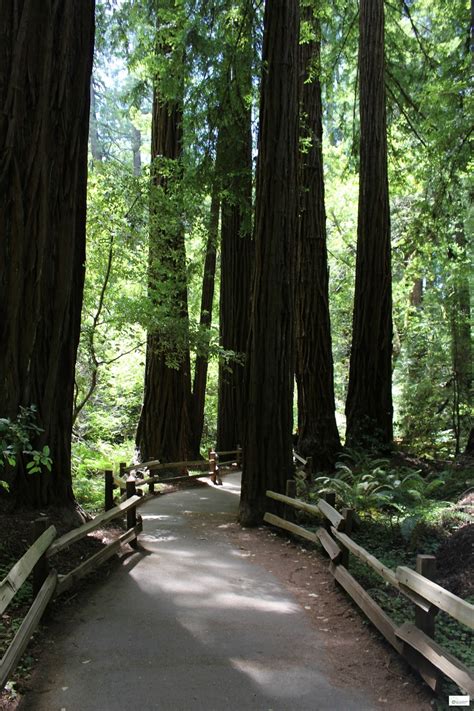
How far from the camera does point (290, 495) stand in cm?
848

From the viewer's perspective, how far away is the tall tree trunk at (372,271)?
1273 centimetres

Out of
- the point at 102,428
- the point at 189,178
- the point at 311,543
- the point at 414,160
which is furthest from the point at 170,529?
the point at 414,160

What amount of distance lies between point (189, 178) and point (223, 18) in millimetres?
3094

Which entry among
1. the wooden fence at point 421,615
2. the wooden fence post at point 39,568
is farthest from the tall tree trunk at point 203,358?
the wooden fence at point 421,615

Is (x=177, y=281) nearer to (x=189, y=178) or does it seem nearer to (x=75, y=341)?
(x=189, y=178)

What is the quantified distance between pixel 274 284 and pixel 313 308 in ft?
14.7

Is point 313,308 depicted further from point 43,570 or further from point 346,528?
point 43,570

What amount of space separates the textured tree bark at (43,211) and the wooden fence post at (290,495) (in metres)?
3.11

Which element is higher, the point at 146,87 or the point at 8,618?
the point at 146,87

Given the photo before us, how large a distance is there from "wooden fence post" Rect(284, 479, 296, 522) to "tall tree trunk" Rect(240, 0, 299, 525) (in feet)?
1.37

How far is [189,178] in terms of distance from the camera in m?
12.1

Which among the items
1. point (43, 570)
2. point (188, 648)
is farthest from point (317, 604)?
point (43, 570)

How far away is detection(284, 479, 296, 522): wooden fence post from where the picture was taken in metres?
8.45

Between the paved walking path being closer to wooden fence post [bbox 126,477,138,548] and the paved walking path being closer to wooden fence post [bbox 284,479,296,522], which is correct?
wooden fence post [bbox 126,477,138,548]
